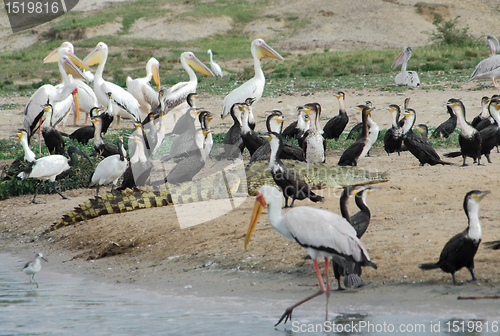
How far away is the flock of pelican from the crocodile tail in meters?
0.78

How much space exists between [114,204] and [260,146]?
2793 millimetres

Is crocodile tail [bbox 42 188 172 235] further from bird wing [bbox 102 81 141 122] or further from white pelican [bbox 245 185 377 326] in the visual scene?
bird wing [bbox 102 81 141 122]

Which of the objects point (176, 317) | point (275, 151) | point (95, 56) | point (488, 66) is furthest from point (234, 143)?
point (488, 66)

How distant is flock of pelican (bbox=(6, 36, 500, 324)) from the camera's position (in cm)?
432

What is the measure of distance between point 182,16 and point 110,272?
41990 millimetres

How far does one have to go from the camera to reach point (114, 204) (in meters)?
7.58

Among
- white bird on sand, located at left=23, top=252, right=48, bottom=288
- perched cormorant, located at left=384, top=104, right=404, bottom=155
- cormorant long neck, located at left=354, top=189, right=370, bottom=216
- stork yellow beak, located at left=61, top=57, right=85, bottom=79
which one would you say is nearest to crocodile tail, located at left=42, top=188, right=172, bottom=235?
white bird on sand, located at left=23, top=252, right=48, bottom=288

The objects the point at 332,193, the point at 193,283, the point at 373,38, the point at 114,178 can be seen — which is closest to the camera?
the point at 193,283

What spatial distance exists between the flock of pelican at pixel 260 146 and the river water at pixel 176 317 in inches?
9.9

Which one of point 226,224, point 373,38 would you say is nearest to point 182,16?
point 373,38

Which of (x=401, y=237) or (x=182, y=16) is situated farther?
(x=182, y=16)

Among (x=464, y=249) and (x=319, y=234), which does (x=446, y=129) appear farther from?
(x=319, y=234)

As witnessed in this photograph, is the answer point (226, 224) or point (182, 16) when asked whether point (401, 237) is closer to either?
point (226, 224)

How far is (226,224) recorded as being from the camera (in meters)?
6.46
